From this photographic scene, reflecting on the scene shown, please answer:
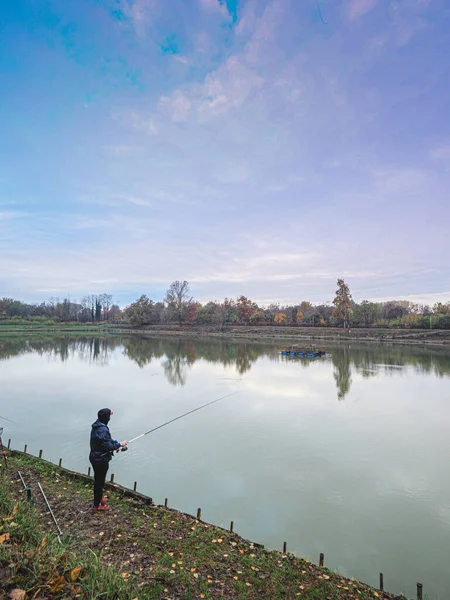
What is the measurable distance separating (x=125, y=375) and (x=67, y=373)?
3676mm

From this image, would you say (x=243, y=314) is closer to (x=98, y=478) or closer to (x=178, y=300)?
(x=178, y=300)

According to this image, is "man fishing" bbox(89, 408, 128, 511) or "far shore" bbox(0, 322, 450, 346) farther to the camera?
"far shore" bbox(0, 322, 450, 346)

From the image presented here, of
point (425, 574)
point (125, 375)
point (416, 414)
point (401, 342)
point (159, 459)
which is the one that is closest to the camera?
point (425, 574)

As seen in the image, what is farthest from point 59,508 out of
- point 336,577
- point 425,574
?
point 425,574

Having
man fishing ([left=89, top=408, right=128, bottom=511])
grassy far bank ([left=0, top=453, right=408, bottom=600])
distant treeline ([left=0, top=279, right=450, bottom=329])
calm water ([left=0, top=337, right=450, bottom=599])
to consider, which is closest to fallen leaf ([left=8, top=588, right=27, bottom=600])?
grassy far bank ([left=0, top=453, right=408, bottom=600])

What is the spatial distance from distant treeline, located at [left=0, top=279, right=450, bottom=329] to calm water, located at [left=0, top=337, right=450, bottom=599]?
4944cm

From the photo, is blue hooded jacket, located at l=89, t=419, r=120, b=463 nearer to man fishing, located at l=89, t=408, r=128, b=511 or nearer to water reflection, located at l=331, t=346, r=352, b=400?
man fishing, located at l=89, t=408, r=128, b=511

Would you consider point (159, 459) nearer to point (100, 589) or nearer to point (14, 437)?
point (14, 437)

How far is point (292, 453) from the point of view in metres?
9.22

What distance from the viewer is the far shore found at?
54925mm

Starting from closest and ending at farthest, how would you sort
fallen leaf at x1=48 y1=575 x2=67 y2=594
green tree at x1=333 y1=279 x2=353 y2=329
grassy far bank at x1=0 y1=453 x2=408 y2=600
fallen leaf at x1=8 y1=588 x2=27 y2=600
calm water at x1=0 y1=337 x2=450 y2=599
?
fallen leaf at x1=8 y1=588 x2=27 y2=600, fallen leaf at x1=48 y1=575 x2=67 y2=594, grassy far bank at x1=0 y1=453 x2=408 y2=600, calm water at x1=0 y1=337 x2=450 y2=599, green tree at x1=333 y1=279 x2=353 y2=329

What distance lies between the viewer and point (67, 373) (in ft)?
71.6

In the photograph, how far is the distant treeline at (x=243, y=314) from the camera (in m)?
67.2

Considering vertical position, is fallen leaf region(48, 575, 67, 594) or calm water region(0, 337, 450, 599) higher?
fallen leaf region(48, 575, 67, 594)
